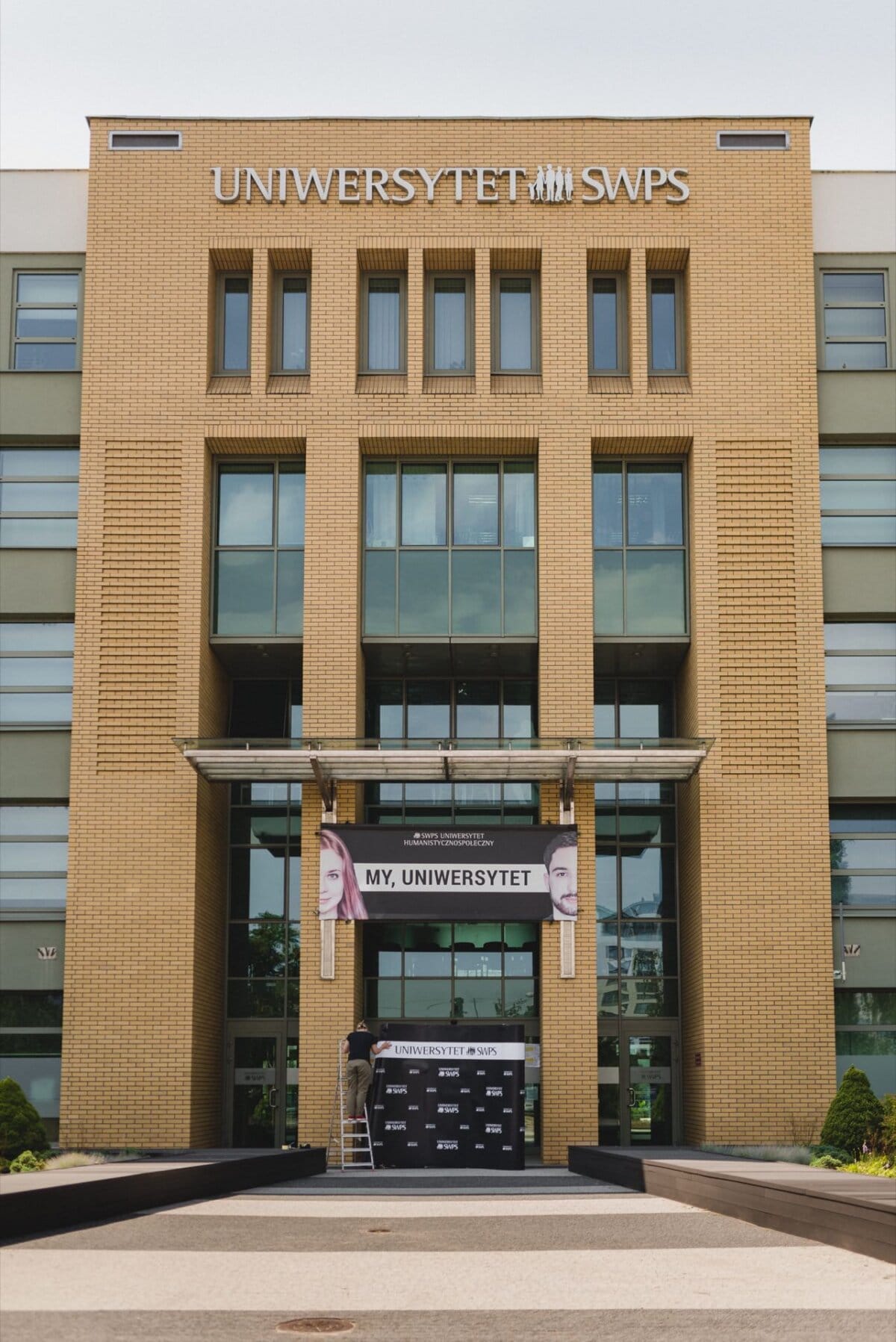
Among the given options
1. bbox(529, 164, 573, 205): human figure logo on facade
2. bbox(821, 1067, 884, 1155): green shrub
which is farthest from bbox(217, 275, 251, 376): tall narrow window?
bbox(821, 1067, 884, 1155): green shrub

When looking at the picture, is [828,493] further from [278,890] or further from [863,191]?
[278,890]

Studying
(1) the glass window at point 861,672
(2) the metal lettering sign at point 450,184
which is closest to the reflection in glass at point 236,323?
(2) the metal lettering sign at point 450,184

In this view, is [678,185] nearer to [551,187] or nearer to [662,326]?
[551,187]

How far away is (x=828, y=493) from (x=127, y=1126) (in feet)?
50.0

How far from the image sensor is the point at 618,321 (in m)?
28.2

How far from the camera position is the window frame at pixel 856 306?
1100 inches

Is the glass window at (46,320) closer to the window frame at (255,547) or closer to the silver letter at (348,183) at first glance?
the window frame at (255,547)

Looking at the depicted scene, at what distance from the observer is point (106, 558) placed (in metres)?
26.4

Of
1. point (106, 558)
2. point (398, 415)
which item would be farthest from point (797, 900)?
point (106, 558)

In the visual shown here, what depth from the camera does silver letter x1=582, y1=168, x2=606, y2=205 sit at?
90.4 ft

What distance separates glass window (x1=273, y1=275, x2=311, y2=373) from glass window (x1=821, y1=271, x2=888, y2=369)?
351 inches

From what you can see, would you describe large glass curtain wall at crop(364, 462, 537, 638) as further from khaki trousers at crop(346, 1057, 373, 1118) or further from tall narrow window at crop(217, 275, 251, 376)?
khaki trousers at crop(346, 1057, 373, 1118)

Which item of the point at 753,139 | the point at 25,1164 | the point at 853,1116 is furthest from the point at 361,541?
the point at 25,1164

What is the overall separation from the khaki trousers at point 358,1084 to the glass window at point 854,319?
46.3ft
